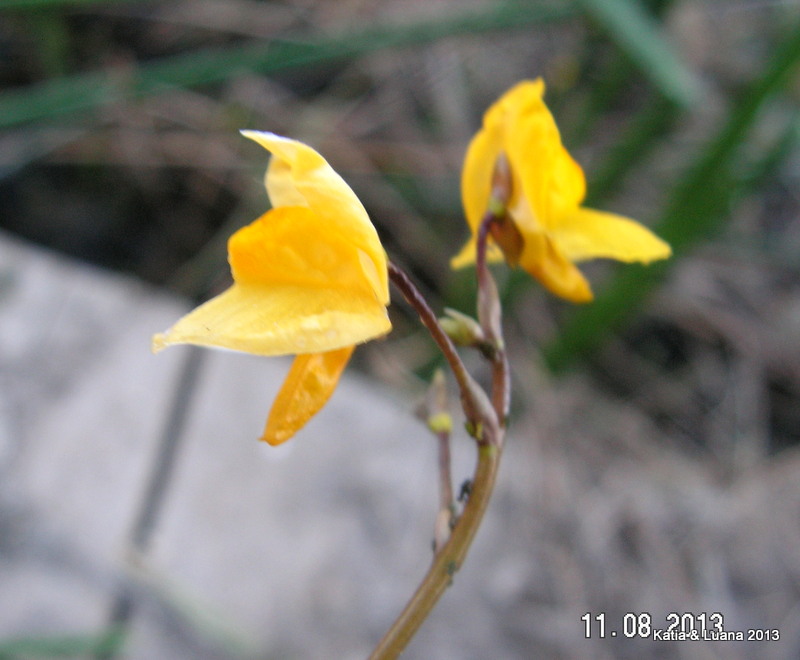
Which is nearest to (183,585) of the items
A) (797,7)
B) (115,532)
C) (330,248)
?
(115,532)

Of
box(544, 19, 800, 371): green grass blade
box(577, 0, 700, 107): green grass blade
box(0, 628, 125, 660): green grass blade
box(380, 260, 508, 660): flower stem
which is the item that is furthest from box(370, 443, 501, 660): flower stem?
box(544, 19, 800, 371): green grass blade

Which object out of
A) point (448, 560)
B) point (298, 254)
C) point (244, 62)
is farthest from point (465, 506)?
point (244, 62)

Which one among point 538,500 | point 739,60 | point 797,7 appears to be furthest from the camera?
point 739,60

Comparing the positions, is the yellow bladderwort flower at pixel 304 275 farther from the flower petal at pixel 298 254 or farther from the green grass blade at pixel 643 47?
the green grass blade at pixel 643 47

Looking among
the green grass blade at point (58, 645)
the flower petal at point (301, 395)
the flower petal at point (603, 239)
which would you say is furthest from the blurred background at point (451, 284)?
the flower petal at point (603, 239)

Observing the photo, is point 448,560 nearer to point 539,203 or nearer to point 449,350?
point 449,350

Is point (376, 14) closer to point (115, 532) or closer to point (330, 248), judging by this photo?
point (115, 532)
